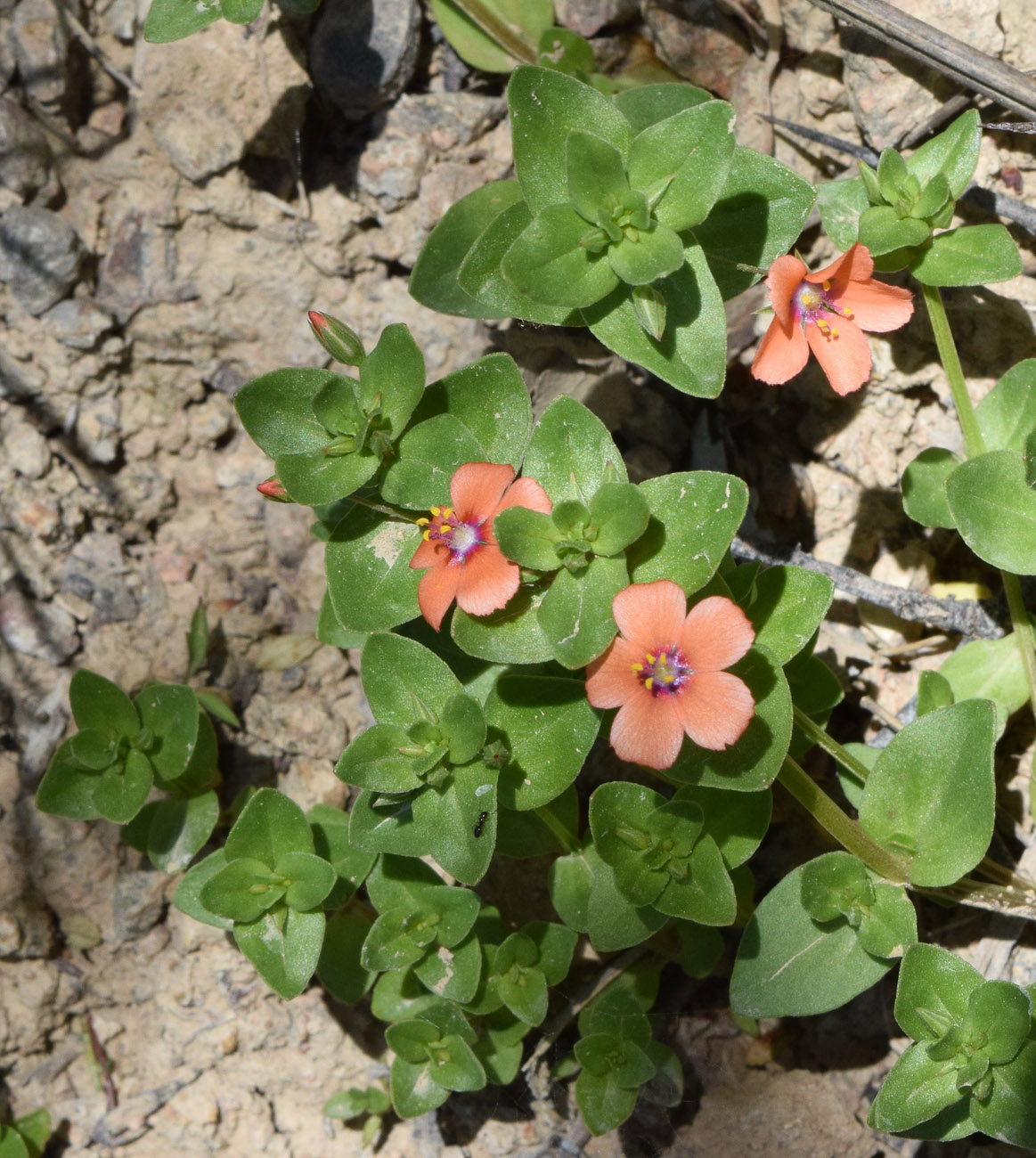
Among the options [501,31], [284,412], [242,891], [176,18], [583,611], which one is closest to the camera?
[583,611]

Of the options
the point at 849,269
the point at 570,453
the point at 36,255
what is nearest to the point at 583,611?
the point at 570,453

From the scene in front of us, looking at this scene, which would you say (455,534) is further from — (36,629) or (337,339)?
(36,629)

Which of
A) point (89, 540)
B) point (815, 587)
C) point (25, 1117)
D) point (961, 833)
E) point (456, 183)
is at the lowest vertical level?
point (25, 1117)

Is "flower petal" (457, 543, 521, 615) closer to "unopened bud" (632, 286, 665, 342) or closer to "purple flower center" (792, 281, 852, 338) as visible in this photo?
"unopened bud" (632, 286, 665, 342)

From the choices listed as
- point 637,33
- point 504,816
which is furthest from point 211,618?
point 637,33

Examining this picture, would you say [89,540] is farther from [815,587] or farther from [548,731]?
[815,587]

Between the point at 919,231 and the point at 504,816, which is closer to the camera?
the point at 919,231
